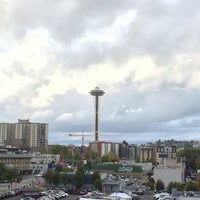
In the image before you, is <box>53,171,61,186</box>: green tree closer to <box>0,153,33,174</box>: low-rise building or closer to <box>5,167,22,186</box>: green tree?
<box>5,167,22,186</box>: green tree

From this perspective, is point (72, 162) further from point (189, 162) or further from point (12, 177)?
point (12, 177)

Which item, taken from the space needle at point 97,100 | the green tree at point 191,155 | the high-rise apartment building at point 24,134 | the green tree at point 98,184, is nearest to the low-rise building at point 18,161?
the green tree at point 98,184

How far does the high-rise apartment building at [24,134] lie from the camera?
554 ft

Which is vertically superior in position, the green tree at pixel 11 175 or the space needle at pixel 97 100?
the space needle at pixel 97 100

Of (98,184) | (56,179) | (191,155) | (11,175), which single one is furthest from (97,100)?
(98,184)

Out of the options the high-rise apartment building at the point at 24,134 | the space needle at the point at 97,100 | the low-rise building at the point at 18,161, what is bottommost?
the low-rise building at the point at 18,161

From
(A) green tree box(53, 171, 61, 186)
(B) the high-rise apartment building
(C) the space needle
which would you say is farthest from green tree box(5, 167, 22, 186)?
(C) the space needle

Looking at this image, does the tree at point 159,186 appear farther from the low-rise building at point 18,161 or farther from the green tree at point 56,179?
the low-rise building at point 18,161

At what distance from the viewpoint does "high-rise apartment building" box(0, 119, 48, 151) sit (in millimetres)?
168750

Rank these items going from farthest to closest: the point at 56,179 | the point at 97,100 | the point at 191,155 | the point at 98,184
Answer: the point at 97,100, the point at 191,155, the point at 56,179, the point at 98,184

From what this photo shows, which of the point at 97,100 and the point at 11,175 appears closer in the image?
the point at 11,175

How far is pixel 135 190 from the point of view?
58.7 metres

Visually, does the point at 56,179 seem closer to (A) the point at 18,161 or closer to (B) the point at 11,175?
(B) the point at 11,175

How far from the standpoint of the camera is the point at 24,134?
169 metres
